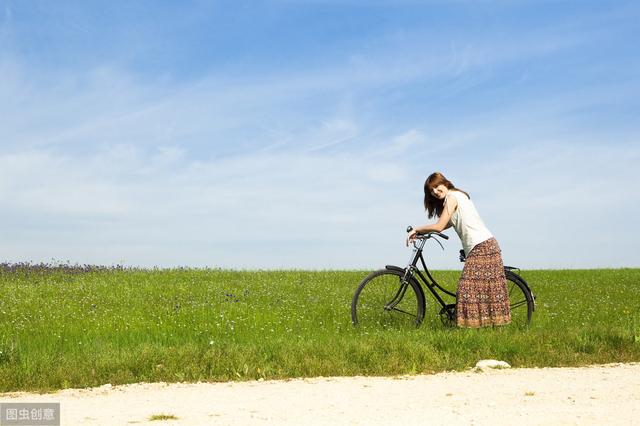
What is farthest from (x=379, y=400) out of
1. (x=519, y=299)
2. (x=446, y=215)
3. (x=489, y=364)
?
(x=519, y=299)

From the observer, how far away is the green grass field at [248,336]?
342 inches

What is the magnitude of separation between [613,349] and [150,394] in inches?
259

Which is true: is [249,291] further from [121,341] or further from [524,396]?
[524,396]

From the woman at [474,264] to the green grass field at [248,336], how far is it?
A: 0.98 ft

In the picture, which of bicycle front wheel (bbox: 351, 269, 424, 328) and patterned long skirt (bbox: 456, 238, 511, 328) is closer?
patterned long skirt (bbox: 456, 238, 511, 328)

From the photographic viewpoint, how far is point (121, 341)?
1114 centimetres

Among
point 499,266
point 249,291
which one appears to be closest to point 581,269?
point 249,291

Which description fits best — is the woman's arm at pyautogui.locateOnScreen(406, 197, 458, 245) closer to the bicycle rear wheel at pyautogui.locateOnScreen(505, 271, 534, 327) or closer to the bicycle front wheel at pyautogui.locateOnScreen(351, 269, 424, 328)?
the bicycle front wheel at pyautogui.locateOnScreen(351, 269, 424, 328)

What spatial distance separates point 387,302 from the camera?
1141cm

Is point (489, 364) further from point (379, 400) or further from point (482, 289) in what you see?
point (379, 400)

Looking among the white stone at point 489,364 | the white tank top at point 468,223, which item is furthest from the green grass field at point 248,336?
the white tank top at point 468,223

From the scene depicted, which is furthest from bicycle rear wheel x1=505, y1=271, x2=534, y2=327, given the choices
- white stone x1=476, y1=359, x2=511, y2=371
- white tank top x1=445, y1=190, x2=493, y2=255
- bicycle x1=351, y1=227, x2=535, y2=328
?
white stone x1=476, y1=359, x2=511, y2=371

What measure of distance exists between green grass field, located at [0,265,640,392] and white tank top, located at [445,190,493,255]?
1417 millimetres

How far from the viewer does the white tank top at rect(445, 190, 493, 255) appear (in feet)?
35.1
